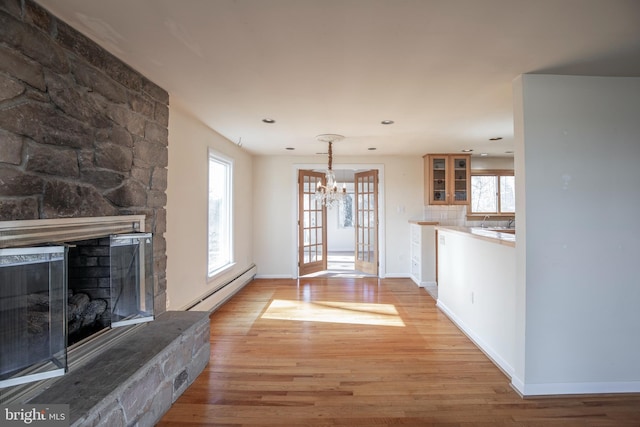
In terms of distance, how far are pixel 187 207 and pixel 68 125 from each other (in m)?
1.50

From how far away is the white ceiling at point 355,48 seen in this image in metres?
1.41

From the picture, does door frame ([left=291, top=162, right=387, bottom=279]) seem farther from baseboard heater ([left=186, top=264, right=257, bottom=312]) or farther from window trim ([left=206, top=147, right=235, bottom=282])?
window trim ([left=206, top=147, right=235, bottom=282])

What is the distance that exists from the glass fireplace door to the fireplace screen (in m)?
0.48

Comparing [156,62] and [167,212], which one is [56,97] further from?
[167,212]

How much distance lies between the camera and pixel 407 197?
5352 millimetres

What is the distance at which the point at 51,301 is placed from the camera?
56.1 inches

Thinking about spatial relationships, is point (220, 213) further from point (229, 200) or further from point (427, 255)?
point (427, 255)

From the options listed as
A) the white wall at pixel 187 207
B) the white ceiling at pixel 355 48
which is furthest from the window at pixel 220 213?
the white ceiling at pixel 355 48

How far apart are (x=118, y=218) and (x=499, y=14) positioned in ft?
8.39

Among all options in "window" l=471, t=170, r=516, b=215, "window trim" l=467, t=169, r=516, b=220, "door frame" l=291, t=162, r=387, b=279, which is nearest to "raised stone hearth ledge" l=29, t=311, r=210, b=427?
"door frame" l=291, t=162, r=387, b=279

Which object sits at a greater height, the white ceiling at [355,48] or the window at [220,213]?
the white ceiling at [355,48]

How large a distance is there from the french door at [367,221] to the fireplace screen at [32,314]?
464 centimetres

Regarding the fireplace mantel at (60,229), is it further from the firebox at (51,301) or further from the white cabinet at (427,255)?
the white cabinet at (427,255)

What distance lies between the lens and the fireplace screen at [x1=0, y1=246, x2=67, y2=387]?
1273 millimetres
